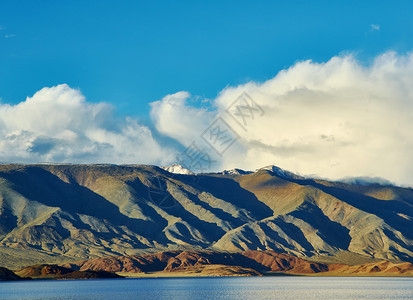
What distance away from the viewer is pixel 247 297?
18900 centimetres

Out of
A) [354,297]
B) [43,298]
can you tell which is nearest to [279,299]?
[354,297]

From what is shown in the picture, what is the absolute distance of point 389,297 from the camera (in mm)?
180375

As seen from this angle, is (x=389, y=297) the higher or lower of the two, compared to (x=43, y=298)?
lower

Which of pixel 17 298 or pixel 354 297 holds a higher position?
pixel 17 298

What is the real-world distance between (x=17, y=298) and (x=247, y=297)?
74.7 meters

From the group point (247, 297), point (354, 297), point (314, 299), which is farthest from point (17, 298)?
point (354, 297)

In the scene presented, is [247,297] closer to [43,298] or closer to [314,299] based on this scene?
[314,299]

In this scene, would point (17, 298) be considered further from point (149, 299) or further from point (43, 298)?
point (149, 299)

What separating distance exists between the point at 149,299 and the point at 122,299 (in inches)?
336

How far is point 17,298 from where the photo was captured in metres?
188

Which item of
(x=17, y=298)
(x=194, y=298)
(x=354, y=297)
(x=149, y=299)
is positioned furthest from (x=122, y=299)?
(x=354, y=297)

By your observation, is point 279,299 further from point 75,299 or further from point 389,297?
point 75,299

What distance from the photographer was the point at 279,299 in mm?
179125

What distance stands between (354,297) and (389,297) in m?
10.6
